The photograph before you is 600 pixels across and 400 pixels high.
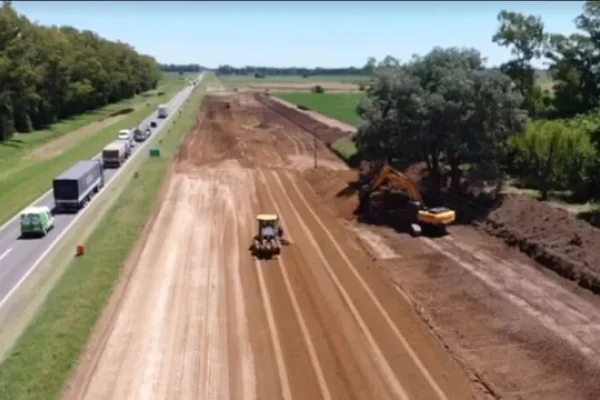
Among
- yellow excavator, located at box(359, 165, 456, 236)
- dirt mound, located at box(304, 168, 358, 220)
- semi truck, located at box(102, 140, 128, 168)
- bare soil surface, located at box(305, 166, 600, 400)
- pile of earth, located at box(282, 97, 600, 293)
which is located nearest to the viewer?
Answer: bare soil surface, located at box(305, 166, 600, 400)

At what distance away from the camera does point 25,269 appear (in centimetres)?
3794

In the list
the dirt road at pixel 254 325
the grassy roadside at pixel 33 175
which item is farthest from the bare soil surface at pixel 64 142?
the dirt road at pixel 254 325

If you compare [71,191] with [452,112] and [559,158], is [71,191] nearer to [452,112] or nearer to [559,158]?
[452,112]

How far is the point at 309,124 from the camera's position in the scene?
11912cm

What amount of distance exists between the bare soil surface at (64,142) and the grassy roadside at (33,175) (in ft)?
4.79

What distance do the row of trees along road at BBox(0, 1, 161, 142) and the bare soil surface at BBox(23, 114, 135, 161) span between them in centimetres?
535

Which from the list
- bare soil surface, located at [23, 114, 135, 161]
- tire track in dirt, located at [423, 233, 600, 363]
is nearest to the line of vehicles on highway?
bare soil surface, located at [23, 114, 135, 161]

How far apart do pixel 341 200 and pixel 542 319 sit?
2821cm

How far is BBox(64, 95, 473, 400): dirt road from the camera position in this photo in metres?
24.9

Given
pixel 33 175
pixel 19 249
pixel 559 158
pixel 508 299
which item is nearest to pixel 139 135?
pixel 33 175

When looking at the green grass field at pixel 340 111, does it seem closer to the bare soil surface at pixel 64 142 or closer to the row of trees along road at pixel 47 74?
the bare soil surface at pixel 64 142

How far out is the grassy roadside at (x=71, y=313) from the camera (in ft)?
79.8

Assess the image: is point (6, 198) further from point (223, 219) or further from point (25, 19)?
point (25, 19)

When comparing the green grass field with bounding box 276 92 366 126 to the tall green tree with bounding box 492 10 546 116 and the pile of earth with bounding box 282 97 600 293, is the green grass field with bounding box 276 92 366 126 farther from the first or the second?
the pile of earth with bounding box 282 97 600 293
